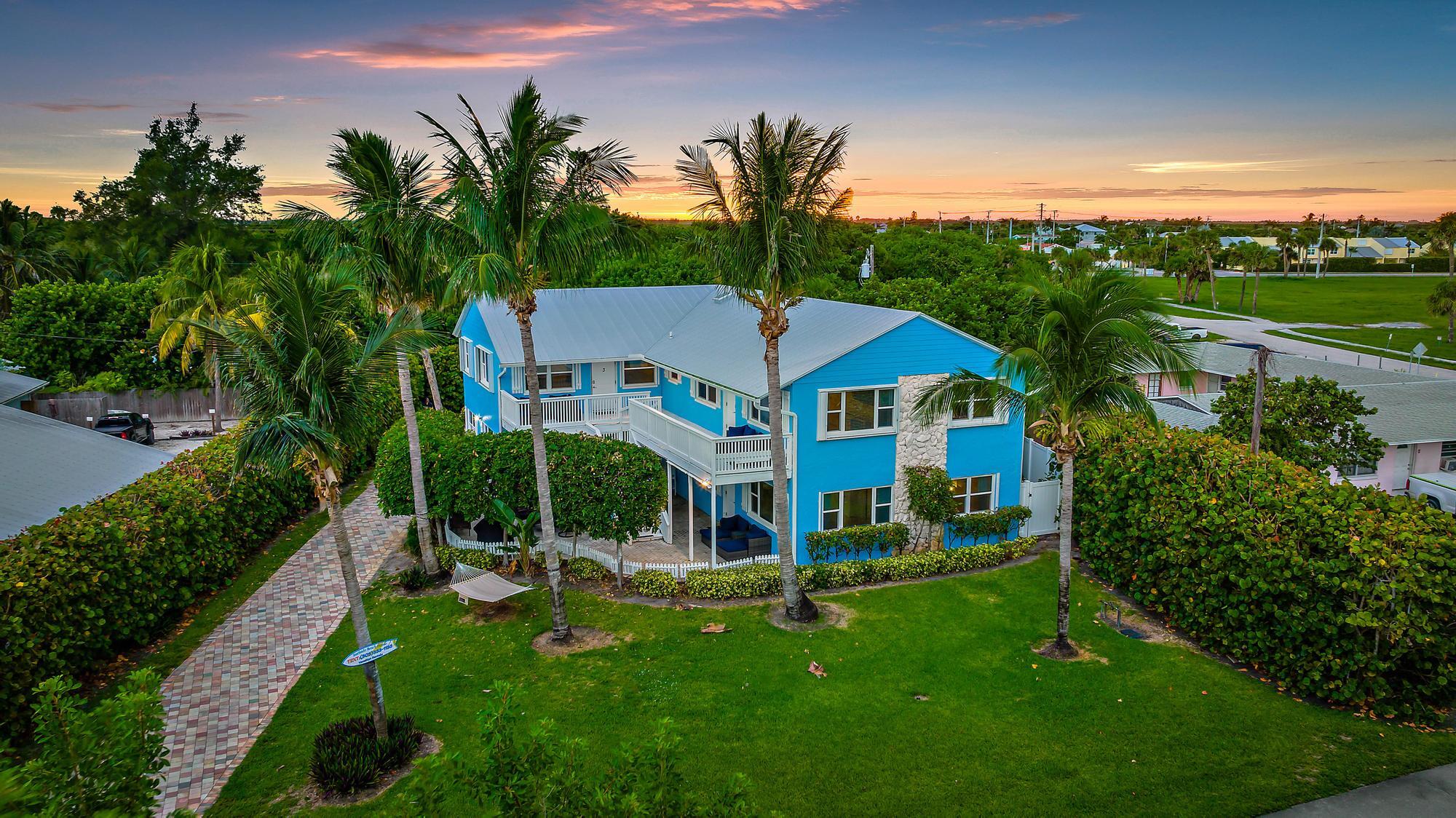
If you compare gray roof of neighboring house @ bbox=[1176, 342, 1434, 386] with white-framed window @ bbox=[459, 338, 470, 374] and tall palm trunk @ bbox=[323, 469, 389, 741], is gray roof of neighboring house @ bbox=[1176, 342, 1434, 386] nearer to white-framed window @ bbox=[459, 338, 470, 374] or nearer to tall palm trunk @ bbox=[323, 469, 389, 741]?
white-framed window @ bbox=[459, 338, 470, 374]

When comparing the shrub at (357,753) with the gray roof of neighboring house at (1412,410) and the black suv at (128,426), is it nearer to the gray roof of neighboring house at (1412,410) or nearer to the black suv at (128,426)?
the gray roof of neighboring house at (1412,410)

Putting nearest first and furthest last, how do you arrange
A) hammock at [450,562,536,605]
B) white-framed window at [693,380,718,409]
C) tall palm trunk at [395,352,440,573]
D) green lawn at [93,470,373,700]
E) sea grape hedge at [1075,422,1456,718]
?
1. sea grape hedge at [1075,422,1456,718]
2. green lawn at [93,470,373,700]
3. hammock at [450,562,536,605]
4. tall palm trunk at [395,352,440,573]
5. white-framed window at [693,380,718,409]

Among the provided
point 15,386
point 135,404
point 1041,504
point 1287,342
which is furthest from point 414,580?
point 1287,342

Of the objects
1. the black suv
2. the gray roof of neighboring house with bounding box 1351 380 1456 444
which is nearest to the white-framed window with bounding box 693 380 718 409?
the gray roof of neighboring house with bounding box 1351 380 1456 444

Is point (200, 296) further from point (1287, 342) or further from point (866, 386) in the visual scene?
point (1287, 342)

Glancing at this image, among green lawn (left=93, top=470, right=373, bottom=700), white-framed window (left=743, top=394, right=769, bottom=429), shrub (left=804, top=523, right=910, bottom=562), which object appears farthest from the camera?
white-framed window (left=743, top=394, right=769, bottom=429)

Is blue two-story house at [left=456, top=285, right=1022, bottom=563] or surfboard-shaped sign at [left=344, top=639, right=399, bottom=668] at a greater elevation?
blue two-story house at [left=456, top=285, right=1022, bottom=563]

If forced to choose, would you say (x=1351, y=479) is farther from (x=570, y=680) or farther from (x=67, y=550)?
(x=67, y=550)
